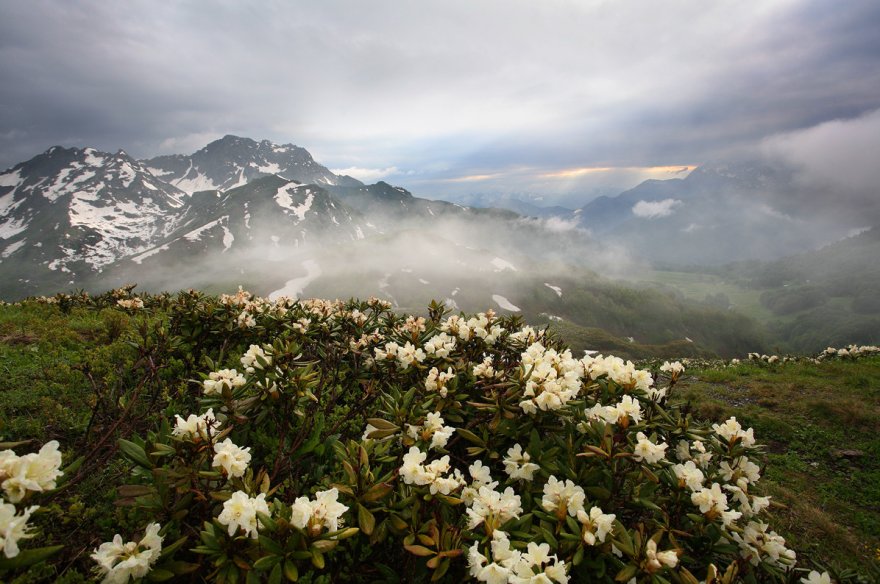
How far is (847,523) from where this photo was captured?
7895 millimetres

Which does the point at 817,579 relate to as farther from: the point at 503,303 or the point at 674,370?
the point at 503,303

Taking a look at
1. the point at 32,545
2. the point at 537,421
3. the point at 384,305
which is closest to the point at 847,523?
the point at 537,421

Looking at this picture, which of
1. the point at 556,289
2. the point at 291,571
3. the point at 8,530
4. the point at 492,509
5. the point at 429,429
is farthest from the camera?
the point at 556,289

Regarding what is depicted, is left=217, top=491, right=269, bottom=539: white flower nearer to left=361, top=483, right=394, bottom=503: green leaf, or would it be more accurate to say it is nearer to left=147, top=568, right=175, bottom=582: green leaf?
left=147, top=568, right=175, bottom=582: green leaf

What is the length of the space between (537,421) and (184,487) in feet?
11.0

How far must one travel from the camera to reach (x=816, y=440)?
35.6 feet

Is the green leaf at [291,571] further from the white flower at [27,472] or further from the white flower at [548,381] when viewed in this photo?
the white flower at [548,381]

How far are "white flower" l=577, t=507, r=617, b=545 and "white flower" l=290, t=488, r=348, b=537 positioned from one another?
1.83 meters

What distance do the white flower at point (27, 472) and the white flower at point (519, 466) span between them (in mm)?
3417

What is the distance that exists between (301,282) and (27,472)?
500 ft

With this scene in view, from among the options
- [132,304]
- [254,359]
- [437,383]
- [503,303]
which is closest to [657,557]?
[437,383]

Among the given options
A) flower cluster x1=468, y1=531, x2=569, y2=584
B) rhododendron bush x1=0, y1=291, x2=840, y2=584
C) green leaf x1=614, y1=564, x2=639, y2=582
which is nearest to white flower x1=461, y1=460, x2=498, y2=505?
rhododendron bush x1=0, y1=291, x2=840, y2=584

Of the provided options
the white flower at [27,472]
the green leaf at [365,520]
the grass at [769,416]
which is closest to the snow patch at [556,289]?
the grass at [769,416]

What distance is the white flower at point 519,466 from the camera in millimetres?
3770
